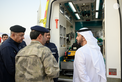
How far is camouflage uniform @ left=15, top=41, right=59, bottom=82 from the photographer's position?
1.54 metres

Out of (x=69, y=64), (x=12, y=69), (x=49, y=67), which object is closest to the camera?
(x=49, y=67)

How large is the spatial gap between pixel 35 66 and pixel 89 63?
3.58 feet

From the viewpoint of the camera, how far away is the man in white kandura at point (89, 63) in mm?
1997

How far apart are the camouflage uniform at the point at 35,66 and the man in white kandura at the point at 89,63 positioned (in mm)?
593

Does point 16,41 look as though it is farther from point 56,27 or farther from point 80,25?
point 80,25

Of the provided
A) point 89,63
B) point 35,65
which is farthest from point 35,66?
point 89,63

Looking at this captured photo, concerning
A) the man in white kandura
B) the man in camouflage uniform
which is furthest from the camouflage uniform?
the man in white kandura

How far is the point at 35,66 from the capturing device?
1544 millimetres

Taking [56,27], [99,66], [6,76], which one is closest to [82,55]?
[99,66]

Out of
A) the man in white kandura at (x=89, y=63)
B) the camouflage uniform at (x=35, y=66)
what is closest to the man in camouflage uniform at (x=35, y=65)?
the camouflage uniform at (x=35, y=66)

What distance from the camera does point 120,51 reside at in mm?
2648

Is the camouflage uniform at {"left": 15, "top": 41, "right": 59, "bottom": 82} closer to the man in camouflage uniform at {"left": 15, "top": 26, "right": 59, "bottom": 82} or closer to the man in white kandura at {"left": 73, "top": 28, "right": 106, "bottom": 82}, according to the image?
the man in camouflage uniform at {"left": 15, "top": 26, "right": 59, "bottom": 82}

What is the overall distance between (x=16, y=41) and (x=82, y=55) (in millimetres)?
1270

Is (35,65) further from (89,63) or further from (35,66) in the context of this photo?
(89,63)
